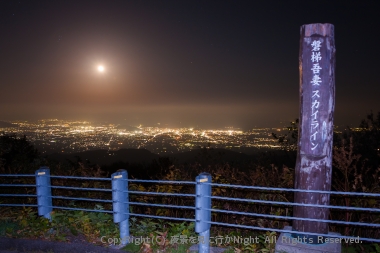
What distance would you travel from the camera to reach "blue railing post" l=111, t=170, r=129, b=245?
4.80 m

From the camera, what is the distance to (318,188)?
4.18 meters

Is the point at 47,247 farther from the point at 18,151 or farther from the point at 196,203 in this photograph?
the point at 18,151

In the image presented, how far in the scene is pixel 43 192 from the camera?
17.8 ft

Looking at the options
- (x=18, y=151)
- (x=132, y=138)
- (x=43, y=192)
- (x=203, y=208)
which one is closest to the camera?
(x=203, y=208)

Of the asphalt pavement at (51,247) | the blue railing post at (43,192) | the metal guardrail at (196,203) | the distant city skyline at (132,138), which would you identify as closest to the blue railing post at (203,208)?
the metal guardrail at (196,203)

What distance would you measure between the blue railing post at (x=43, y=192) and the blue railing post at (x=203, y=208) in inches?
110

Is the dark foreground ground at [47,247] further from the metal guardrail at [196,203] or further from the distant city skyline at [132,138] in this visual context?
the distant city skyline at [132,138]

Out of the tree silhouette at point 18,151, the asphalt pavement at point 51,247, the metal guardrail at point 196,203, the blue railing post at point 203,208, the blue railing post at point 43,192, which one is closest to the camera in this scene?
the metal guardrail at point 196,203

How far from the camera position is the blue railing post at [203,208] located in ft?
Result: 14.1

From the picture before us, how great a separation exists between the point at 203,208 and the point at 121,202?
1374 mm

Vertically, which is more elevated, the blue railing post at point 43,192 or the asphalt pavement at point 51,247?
the blue railing post at point 43,192

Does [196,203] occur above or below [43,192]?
above

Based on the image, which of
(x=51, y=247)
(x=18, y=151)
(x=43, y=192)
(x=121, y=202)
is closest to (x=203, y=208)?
(x=121, y=202)

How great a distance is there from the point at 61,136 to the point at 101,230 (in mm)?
23562
